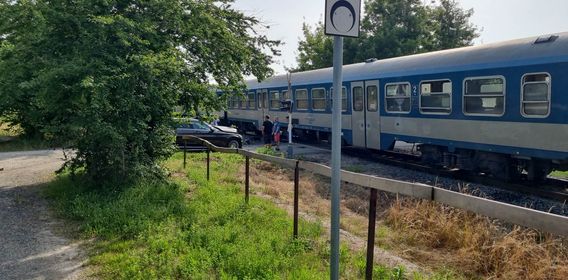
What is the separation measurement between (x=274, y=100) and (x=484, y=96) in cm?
1299

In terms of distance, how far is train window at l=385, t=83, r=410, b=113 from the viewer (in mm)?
13291

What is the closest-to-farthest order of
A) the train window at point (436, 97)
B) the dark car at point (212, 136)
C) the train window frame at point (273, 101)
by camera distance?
the train window at point (436, 97)
the dark car at point (212, 136)
the train window frame at point (273, 101)

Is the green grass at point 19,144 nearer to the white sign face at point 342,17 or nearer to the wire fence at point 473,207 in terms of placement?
the wire fence at point 473,207

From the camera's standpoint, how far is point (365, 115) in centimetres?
1520

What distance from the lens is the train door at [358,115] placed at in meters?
15.3

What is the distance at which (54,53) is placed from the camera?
26.5 feet

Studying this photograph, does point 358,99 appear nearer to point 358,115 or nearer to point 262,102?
point 358,115

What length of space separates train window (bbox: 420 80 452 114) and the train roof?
0.36 meters

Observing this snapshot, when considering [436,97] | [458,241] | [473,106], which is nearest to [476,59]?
[473,106]

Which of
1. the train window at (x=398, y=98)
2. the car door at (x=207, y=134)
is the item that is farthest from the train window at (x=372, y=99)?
the car door at (x=207, y=134)

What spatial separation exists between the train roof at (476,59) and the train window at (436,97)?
359 mm

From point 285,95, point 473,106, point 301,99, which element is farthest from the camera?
point 285,95

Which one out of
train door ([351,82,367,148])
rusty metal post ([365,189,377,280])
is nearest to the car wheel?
train door ([351,82,367,148])

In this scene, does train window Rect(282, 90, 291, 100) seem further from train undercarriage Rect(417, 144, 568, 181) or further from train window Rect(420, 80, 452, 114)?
train undercarriage Rect(417, 144, 568, 181)
